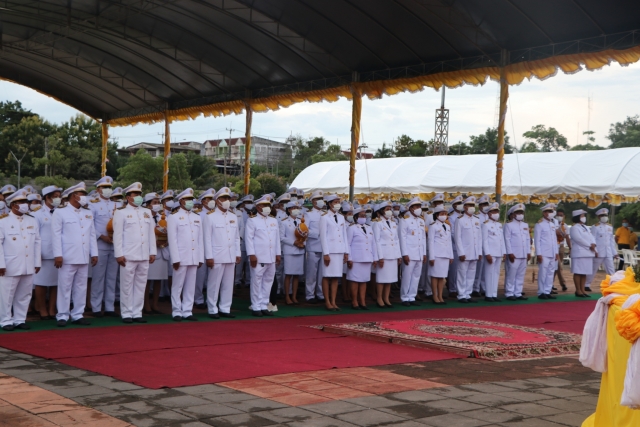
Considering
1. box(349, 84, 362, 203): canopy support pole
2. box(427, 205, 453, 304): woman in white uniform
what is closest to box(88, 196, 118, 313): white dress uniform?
box(427, 205, 453, 304): woman in white uniform

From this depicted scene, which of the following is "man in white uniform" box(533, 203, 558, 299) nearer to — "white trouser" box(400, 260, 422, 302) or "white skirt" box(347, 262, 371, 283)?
"white trouser" box(400, 260, 422, 302)

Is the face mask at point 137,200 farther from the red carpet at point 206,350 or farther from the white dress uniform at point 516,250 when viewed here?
the white dress uniform at point 516,250

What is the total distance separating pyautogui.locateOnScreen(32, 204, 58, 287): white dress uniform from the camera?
8.88 meters

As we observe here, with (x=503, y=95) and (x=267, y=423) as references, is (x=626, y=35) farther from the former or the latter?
(x=267, y=423)

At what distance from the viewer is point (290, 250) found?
11.1 meters

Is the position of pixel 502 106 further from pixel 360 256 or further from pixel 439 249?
pixel 360 256

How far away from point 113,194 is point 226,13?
5.23 m

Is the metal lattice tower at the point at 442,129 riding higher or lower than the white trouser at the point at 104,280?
higher

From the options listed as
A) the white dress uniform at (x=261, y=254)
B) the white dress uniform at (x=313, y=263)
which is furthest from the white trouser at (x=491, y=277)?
the white dress uniform at (x=261, y=254)

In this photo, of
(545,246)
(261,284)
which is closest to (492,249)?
(545,246)

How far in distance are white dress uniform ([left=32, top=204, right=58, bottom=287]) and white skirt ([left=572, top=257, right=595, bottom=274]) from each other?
884 centimetres

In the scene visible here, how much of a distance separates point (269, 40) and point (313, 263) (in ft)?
16.6

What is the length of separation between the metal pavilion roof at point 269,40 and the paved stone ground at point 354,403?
6.68 meters

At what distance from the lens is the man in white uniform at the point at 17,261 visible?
793 cm
